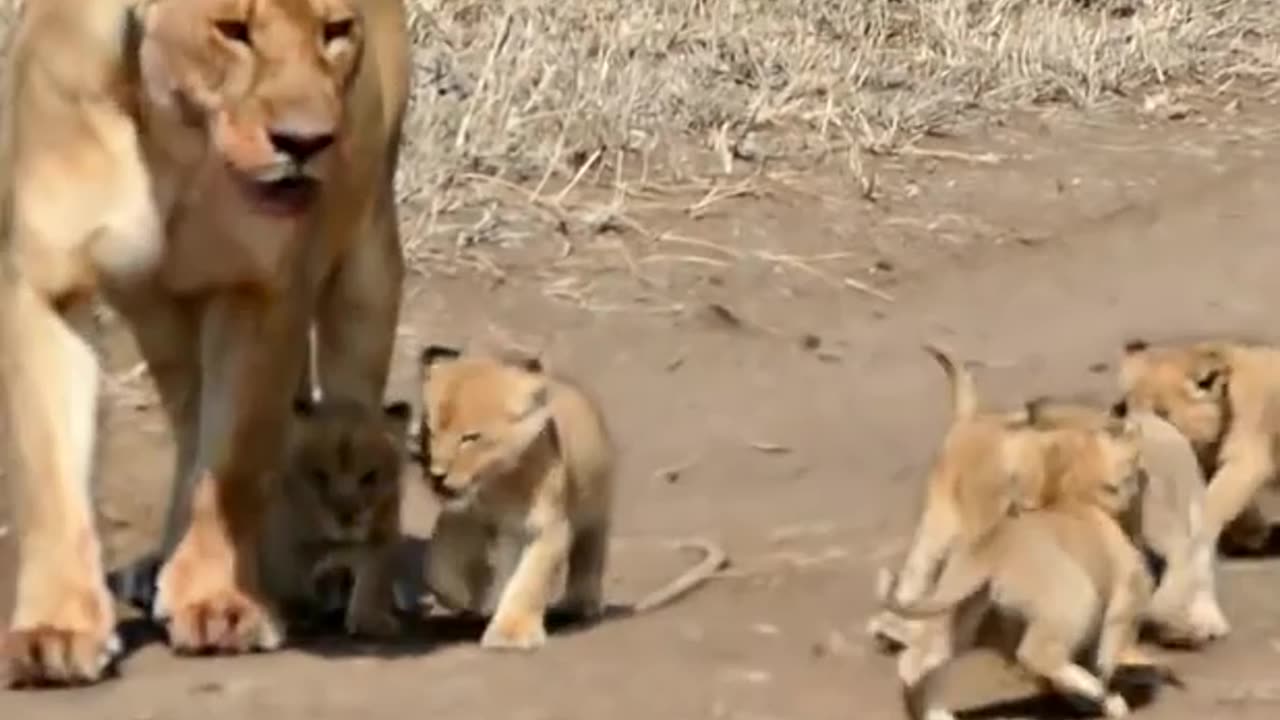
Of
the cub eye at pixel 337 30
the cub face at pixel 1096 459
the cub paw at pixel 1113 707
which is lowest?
the cub paw at pixel 1113 707

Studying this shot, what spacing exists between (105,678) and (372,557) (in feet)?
1.64

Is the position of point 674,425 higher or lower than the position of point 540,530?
lower

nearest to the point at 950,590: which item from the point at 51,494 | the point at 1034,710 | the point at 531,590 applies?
the point at 1034,710

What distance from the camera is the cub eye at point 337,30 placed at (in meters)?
5.60

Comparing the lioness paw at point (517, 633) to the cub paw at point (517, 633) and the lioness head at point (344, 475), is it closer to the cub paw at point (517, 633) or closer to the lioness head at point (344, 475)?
the cub paw at point (517, 633)

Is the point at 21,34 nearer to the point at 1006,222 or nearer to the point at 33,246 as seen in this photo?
the point at 33,246

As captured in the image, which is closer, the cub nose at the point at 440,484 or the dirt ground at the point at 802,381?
the dirt ground at the point at 802,381

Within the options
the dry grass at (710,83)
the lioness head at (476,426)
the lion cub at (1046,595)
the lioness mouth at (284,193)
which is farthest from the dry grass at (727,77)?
the lion cub at (1046,595)

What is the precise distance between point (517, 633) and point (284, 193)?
823mm

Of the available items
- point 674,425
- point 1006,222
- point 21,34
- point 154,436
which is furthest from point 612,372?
point 21,34

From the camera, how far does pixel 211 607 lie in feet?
19.0

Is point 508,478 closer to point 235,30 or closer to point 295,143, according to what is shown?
point 295,143

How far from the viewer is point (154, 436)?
8.03 metres

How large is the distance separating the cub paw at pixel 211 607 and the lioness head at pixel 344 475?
6.3 inches
